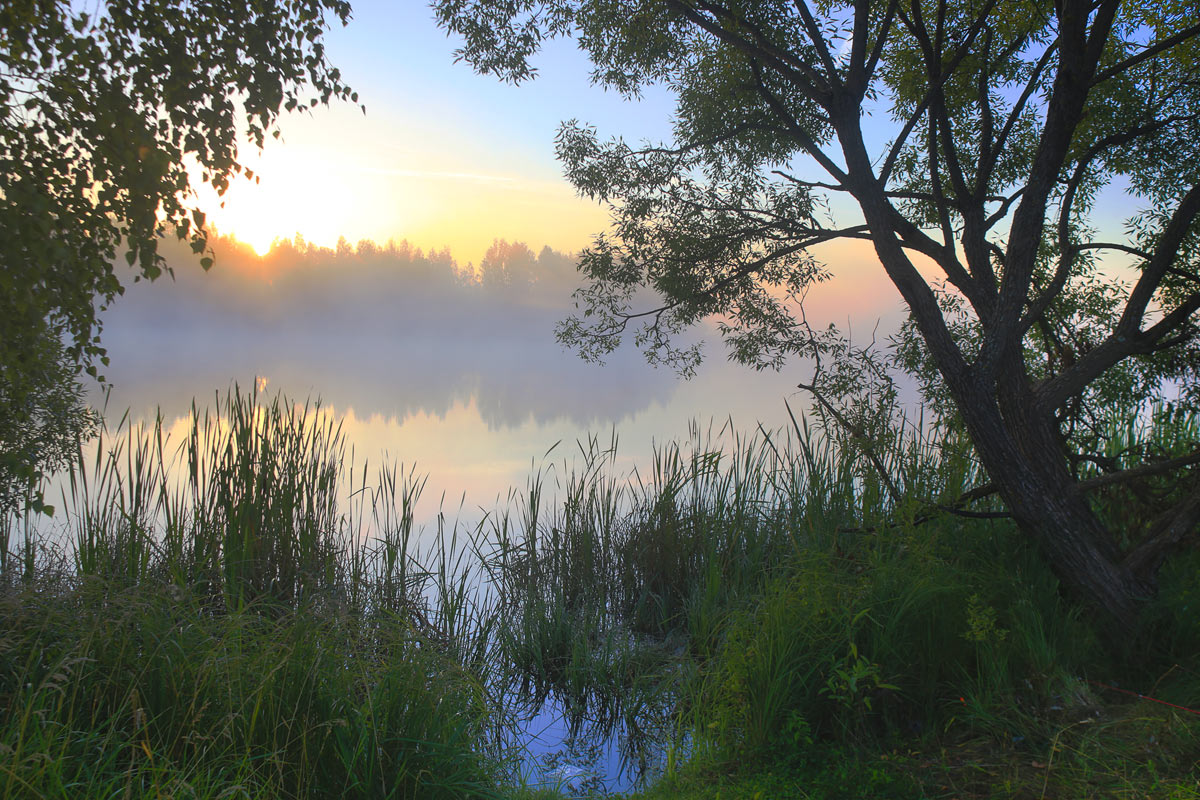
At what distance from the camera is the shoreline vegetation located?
2.59 metres

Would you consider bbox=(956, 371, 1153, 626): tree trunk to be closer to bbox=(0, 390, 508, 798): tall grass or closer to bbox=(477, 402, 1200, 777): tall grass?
bbox=(477, 402, 1200, 777): tall grass

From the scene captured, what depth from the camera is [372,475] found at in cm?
668

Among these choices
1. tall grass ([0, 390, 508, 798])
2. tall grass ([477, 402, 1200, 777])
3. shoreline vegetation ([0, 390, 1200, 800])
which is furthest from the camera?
tall grass ([477, 402, 1200, 777])

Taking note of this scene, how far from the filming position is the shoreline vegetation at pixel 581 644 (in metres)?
2.59

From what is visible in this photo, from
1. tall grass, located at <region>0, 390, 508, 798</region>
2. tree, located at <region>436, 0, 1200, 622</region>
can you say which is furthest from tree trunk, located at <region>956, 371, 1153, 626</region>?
tall grass, located at <region>0, 390, 508, 798</region>

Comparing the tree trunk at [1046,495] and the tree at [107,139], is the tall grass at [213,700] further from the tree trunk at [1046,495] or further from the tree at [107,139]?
the tree trunk at [1046,495]

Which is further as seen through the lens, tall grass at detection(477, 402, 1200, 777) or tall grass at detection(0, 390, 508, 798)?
tall grass at detection(477, 402, 1200, 777)

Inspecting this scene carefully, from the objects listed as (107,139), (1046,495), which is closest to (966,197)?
(1046,495)

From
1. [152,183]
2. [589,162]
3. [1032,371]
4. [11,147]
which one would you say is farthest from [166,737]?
[1032,371]

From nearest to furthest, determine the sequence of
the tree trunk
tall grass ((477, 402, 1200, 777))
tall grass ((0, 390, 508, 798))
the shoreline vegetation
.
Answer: tall grass ((0, 390, 508, 798)) → the shoreline vegetation → tall grass ((477, 402, 1200, 777)) → the tree trunk

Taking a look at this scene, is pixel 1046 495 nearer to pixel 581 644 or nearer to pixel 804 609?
pixel 804 609

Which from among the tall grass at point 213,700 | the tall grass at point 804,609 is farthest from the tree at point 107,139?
the tall grass at point 804,609

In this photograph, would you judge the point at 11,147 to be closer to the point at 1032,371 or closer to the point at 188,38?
the point at 188,38

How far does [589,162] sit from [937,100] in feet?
8.98
